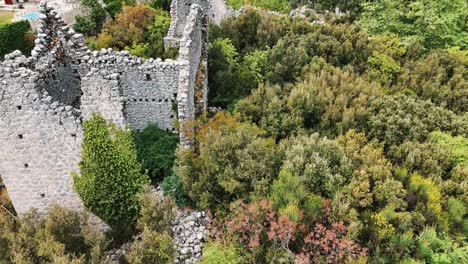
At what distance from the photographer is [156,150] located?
42.3 feet

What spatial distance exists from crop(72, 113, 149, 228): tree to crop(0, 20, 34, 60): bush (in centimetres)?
1733

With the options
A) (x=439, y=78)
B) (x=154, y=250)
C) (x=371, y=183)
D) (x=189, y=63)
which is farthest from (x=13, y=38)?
(x=439, y=78)

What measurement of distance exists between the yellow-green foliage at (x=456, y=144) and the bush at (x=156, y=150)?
863 cm

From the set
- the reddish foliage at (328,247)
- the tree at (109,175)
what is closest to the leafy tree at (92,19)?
the tree at (109,175)

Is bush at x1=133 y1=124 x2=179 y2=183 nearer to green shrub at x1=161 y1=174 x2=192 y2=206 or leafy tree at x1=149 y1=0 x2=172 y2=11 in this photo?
green shrub at x1=161 y1=174 x2=192 y2=206

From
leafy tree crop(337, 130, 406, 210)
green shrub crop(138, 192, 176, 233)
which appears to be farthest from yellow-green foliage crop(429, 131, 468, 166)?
green shrub crop(138, 192, 176, 233)

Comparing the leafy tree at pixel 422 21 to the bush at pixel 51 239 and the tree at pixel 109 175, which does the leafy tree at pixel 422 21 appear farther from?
the bush at pixel 51 239

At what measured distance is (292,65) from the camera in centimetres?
1675

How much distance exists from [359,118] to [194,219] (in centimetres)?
676

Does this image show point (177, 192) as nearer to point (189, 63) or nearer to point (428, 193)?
point (189, 63)

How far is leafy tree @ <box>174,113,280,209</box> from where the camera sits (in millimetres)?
10688

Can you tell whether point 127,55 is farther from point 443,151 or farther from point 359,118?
point 443,151

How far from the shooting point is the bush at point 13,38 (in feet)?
81.1

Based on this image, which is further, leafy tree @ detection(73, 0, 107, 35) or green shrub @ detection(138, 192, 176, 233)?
leafy tree @ detection(73, 0, 107, 35)
